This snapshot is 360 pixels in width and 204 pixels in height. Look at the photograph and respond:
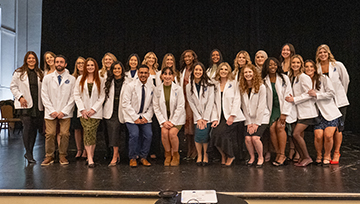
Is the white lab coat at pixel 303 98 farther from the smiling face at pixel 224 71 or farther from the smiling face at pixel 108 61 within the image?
the smiling face at pixel 108 61

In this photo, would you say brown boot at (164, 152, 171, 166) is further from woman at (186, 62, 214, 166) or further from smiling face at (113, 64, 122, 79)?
smiling face at (113, 64, 122, 79)

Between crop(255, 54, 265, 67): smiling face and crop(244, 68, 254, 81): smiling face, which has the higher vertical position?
crop(255, 54, 265, 67): smiling face

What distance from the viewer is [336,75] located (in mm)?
3496

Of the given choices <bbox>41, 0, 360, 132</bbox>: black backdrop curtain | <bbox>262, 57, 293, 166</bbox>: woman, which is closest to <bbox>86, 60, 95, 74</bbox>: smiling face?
<bbox>262, 57, 293, 166</bbox>: woman

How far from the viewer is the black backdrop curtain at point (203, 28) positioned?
6.40 meters

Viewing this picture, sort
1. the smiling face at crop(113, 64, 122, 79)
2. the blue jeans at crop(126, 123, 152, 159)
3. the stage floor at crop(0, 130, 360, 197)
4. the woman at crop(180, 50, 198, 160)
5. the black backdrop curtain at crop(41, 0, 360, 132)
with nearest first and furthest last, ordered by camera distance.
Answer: the stage floor at crop(0, 130, 360, 197) < the blue jeans at crop(126, 123, 152, 159) < the smiling face at crop(113, 64, 122, 79) < the woman at crop(180, 50, 198, 160) < the black backdrop curtain at crop(41, 0, 360, 132)

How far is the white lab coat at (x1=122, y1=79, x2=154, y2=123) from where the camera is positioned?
3520 millimetres

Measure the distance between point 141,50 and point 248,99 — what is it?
3856 millimetres

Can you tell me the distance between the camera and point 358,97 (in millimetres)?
6535

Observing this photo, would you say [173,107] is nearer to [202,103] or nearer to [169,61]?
[202,103]

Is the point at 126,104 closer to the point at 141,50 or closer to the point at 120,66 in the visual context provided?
the point at 120,66

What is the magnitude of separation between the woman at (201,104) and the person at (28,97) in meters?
2.05

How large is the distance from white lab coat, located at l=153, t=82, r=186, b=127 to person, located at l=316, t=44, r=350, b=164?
180 cm

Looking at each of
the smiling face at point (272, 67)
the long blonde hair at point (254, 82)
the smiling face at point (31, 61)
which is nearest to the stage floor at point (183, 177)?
the long blonde hair at point (254, 82)
